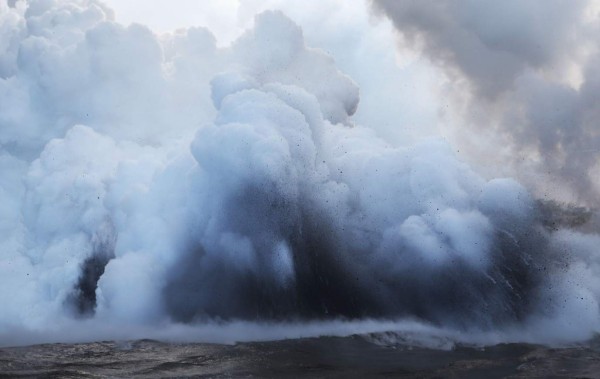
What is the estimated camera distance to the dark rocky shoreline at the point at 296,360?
60938mm

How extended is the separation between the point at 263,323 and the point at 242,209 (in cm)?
1640

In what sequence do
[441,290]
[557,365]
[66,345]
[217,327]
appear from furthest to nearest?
1. [441,290]
2. [217,327]
3. [66,345]
4. [557,365]

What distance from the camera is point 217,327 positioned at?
85.7m

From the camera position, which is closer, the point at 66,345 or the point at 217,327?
the point at 66,345

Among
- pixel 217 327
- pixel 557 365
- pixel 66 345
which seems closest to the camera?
pixel 557 365

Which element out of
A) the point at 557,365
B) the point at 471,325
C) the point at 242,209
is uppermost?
the point at 242,209

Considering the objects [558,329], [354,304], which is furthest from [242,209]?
[558,329]

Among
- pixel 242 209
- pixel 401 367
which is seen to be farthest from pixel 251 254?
pixel 401 367

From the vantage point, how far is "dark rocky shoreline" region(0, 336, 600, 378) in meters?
60.9

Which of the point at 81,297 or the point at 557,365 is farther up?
the point at 81,297

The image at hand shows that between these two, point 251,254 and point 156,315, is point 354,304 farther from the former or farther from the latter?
point 156,315

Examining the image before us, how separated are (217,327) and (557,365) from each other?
4180 centimetres

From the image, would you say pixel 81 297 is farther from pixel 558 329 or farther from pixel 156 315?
pixel 558 329

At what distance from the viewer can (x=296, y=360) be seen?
67.1 m
